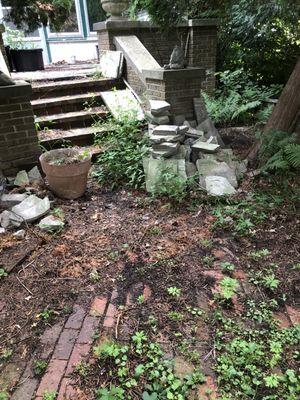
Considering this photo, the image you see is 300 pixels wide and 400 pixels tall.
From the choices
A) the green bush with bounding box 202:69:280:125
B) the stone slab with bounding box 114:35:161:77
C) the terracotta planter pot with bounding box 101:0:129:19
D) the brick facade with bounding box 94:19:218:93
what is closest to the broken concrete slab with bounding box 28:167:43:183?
the stone slab with bounding box 114:35:161:77

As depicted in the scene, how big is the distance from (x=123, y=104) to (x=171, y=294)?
3.64m

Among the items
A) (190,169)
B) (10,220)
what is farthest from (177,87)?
(10,220)

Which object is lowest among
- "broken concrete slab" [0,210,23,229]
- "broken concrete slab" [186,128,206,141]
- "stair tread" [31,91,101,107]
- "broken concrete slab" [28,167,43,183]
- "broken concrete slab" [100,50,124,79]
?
"broken concrete slab" [0,210,23,229]

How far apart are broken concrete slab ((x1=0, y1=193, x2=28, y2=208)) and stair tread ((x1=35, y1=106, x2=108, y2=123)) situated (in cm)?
170

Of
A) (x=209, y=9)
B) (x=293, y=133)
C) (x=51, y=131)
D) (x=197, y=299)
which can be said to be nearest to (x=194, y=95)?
(x=293, y=133)

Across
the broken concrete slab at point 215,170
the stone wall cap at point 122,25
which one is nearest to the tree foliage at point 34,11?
the stone wall cap at point 122,25

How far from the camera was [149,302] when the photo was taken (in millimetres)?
2305

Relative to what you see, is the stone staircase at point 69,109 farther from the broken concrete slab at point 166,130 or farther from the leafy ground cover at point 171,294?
the leafy ground cover at point 171,294

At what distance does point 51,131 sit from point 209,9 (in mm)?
3827

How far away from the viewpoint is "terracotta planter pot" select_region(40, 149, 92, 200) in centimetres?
355

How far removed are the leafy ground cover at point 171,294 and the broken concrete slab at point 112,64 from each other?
3.06 meters

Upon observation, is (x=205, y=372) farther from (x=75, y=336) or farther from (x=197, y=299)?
(x=75, y=336)

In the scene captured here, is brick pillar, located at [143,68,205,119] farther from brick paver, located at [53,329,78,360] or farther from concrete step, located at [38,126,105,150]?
brick paver, located at [53,329,78,360]

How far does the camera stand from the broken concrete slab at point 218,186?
12.0ft
